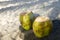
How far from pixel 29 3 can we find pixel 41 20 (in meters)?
1.64

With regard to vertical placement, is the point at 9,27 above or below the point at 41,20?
below

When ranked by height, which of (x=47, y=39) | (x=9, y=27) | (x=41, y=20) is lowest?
(x=9, y=27)

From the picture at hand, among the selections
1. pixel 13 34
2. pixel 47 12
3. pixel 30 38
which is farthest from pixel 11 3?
pixel 30 38

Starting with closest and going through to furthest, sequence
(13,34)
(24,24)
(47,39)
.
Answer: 1. (47,39)
2. (24,24)
3. (13,34)

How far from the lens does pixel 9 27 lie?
251cm

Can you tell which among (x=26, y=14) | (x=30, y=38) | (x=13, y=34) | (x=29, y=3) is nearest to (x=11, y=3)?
(x=29, y=3)

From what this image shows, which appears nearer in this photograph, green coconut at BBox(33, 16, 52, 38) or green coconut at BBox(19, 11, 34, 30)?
green coconut at BBox(33, 16, 52, 38)

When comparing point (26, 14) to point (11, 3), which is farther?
point (11, 3)

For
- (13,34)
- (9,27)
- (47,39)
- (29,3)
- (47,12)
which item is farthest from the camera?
(29,3)

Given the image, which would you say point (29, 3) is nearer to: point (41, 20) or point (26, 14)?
point (26, 14)

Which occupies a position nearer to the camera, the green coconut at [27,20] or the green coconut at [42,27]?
the green coconut at [42,27]

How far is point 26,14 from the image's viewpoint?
196 centimetres

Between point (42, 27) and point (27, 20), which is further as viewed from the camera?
point (27, 20)

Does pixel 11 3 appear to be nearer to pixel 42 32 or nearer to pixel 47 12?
pixel 47 12
